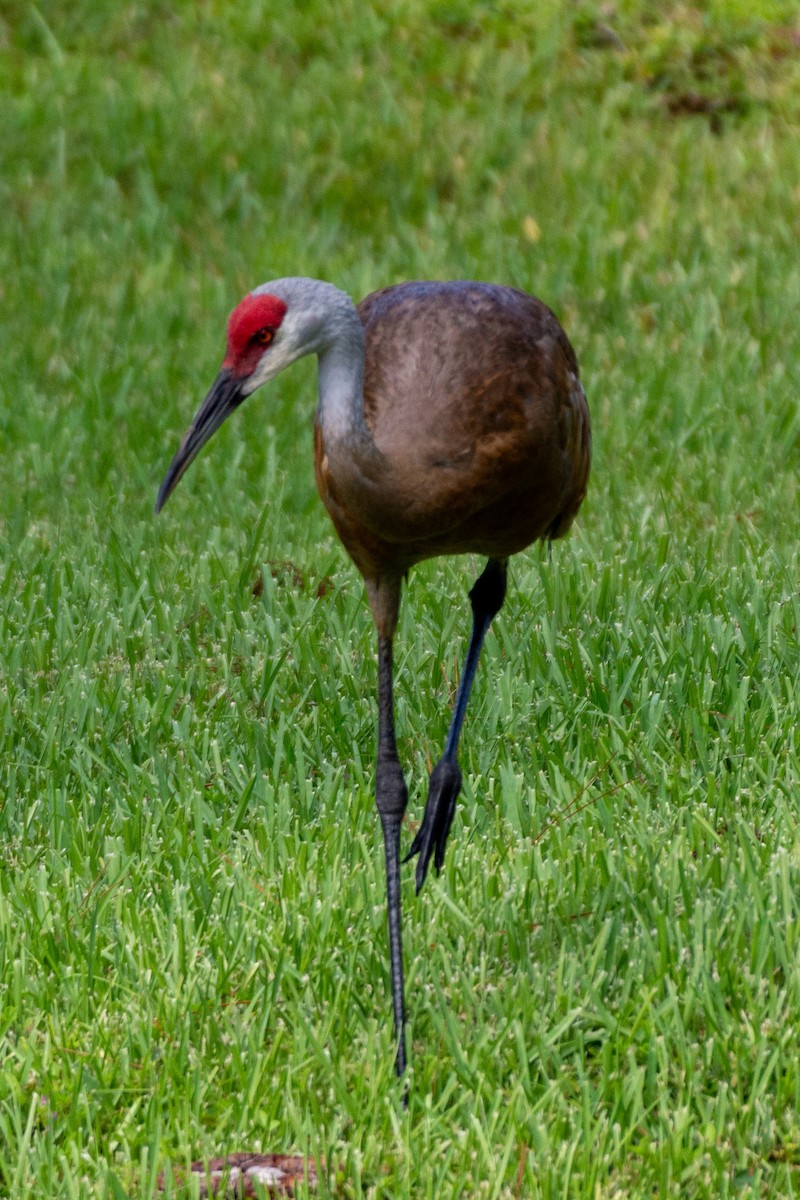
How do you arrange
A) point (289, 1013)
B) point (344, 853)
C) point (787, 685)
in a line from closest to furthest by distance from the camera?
point (289, 1013) → point (344, 853) → point (787, 685)

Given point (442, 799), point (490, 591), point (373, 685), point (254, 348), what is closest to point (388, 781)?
point (442, 799)

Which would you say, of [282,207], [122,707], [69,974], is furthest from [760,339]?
[69,974]

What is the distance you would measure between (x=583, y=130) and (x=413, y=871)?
6910mm

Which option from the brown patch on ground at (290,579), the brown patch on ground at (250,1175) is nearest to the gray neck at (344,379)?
the brown patch on ground at (250,1175)

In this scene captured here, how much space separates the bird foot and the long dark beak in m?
1.05

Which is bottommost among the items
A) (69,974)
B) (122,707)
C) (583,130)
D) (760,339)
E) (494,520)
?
(69,974)

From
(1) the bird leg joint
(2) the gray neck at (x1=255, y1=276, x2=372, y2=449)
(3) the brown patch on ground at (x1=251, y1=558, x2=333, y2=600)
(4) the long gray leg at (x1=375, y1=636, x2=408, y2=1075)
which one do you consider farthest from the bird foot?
(3) the brown patch on ground at (x1=251, y1=558, x2=333, y2=600)

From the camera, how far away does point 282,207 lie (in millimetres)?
9422

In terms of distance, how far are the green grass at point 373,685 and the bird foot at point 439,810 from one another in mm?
87

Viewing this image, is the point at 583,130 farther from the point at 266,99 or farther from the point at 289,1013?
the point at 289,1013

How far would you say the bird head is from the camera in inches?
133

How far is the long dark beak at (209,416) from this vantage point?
3.44m

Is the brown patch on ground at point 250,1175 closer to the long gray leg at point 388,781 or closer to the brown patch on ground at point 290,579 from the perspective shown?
the long gray leg at point 388,781

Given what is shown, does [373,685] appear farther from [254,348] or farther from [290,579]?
[254,348]
